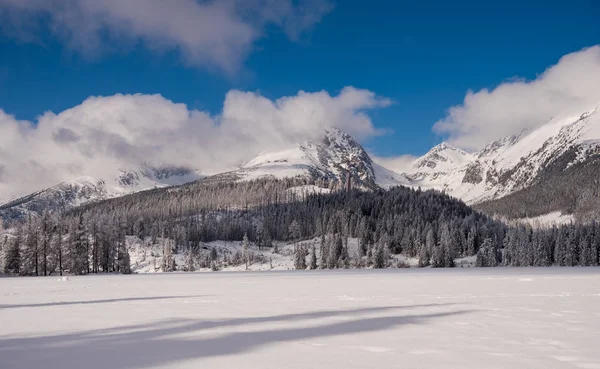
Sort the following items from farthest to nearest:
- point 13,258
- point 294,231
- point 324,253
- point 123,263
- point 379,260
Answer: point 294,231, point 324,253, point 379,260, point 123,263, point 13,258

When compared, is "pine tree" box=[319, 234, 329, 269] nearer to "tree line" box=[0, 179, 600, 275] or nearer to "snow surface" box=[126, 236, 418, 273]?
"tree line" box=[0, 179, 600, 275]

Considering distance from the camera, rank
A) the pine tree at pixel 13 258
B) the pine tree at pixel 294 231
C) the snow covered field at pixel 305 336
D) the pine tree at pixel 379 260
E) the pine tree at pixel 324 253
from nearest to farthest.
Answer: the snow covered field at pixel 305 336
the pine tree at pixel 13 258
the pine tree at pixel 379 260
the pine tree at pixel 324 253
the pine tree at pixel 294 231

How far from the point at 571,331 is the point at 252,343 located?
9839mm

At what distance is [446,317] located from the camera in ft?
54.8

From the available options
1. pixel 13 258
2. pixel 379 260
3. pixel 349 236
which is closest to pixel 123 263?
pixel 13 258

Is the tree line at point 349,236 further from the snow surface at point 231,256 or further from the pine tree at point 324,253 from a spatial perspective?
the snow surface at point 231,256

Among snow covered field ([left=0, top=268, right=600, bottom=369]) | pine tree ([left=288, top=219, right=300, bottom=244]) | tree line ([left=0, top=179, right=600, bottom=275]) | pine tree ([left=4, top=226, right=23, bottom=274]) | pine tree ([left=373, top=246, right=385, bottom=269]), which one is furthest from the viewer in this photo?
pine tree ([left=288, top=219, right=300, bottom=244])

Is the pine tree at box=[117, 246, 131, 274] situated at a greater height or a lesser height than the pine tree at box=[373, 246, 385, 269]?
greater

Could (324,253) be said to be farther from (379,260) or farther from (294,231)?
(294,231)

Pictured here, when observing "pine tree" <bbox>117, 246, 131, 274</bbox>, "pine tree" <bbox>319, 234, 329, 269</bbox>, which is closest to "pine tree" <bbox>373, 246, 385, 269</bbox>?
"pine tree" <bbox>319, 234, 329, 269</bbox>

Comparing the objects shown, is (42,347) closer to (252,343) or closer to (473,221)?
(252,343)

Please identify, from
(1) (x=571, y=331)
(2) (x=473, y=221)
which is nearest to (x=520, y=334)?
(1) (x=571, y=331)

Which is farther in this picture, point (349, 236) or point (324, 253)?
point (349, 236)

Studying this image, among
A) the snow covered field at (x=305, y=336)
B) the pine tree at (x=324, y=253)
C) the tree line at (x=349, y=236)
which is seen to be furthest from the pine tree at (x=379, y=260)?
the snow covered field at (x=305, y=336)
